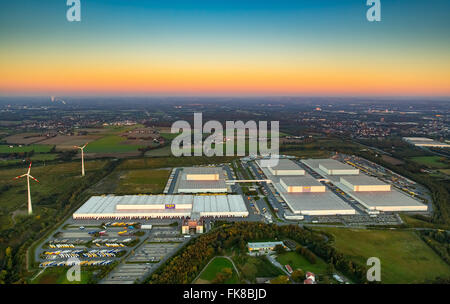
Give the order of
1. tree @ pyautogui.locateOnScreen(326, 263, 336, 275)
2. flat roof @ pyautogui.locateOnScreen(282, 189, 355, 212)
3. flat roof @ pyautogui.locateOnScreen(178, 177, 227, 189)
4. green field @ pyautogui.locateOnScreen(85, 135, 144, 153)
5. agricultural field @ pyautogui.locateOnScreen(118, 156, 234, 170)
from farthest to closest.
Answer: green field @ pyautogui.locateOnScreen(85, 135, 144, 153)
agricultural field @ pyautogui.locateOnScreen(118, 156, 234, 170)
flat roof @ pyautogui.locateOnScreen(178, 177, 227, 189)
flat roof @ pyautogui.locateOnScreen(282, 189, 355, 212)
tree @ pyautogui.locateOnScreen(326, 263, 336, 275)

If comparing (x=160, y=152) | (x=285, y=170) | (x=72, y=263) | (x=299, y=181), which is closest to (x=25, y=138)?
(x=160, y=152)

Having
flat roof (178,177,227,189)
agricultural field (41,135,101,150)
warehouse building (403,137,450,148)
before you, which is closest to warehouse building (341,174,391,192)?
flat roof (178,177,227,189)

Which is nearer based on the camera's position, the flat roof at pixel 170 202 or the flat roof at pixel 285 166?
the flat roof at pixel 170 202

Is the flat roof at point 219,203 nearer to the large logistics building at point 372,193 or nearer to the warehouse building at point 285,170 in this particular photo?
the warehouse building at point 285,170

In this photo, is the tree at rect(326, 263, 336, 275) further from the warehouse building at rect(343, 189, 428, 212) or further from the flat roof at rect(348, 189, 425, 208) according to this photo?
the flat roof at rect(348, 189, 425, 208)

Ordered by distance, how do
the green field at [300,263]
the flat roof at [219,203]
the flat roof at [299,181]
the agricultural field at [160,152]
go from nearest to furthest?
the green field at [300,263], the flat roof at [219,203], the flat roof at [299,181], the agricultural field at [160,152]

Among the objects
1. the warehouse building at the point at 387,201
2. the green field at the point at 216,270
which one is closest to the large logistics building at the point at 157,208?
the green field at the point at 216,270
